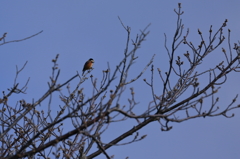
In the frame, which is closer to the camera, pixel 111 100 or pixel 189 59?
pixel 111 100

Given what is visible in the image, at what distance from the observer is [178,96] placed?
5.16 metres

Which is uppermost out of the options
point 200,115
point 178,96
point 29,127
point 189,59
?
point 29,127

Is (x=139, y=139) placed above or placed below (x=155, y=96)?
below

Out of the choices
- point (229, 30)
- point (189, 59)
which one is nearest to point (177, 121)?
point (189, 59)

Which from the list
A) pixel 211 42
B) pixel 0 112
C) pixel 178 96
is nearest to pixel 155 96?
pixel 178 96

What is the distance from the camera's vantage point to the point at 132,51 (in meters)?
4.22

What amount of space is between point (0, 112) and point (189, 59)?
3.10 m

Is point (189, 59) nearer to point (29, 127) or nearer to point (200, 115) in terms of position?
point (200, 115)

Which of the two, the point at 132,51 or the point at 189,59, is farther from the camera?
the point at 189,59

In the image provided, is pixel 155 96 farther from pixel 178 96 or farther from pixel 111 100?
pixel 111 100

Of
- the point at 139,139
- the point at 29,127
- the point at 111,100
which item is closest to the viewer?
the point at 111,100

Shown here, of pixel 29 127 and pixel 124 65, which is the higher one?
pixel 29 127

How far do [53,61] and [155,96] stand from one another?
79.2 inches

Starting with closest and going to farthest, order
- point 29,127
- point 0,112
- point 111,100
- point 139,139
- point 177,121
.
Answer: point 177,121 → point 111,100 → point 139,139 → point 0,112 → point 29,127
